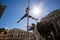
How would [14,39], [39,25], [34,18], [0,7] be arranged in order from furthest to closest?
[14,39]
[39,25]
[34,18]
[0,7]

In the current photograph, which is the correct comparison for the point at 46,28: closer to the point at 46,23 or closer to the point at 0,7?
the point at 46,23

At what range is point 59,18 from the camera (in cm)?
2545

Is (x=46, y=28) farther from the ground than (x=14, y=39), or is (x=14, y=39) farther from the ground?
(x=46, y=28)

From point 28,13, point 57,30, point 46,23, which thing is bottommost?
point 57,30

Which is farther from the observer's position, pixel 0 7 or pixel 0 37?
pixel 0 37

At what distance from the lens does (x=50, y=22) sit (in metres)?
26.6

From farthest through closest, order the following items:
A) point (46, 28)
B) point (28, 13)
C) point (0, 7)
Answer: point (46, 28) < point (28, 13) < point (0, 7)

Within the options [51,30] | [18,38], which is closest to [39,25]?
[51,30]

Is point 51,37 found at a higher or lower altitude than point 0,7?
lower

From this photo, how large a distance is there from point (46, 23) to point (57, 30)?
11.8 ft

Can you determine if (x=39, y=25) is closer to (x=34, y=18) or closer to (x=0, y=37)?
(x=34, y=18)

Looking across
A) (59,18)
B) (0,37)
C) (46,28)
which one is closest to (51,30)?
(46,28)

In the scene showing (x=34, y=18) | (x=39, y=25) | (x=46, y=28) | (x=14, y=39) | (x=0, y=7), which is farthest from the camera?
(x=14, y=39)

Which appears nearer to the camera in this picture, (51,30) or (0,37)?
(51,30)
